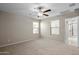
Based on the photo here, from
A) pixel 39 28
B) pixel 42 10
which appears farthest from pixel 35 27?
pixel 42 10

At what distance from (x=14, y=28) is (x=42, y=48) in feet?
2.92

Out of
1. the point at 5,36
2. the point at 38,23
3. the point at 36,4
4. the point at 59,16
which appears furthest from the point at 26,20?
the point at 59,16

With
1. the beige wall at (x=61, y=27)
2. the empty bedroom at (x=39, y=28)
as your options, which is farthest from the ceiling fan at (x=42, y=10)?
the beige wall at (x=61, y=27)

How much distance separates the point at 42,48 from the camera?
8.18 feet

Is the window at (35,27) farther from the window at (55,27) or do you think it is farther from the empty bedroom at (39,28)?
the window at (55,27)

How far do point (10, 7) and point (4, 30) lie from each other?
0.60 metres

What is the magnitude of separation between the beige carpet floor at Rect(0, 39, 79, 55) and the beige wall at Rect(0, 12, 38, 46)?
0.16m

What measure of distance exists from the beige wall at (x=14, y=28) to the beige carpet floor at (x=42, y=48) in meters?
0.16

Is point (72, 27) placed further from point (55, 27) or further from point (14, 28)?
point (14, 28)

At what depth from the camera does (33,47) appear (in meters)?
2.52

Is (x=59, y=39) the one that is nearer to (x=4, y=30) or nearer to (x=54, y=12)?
(x=54, y=12)

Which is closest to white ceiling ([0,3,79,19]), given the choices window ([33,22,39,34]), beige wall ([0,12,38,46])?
beige wall ([0,12,38,46])

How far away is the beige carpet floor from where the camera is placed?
2.45m

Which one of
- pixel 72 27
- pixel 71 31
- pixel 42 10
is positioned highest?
pixel 42 10
